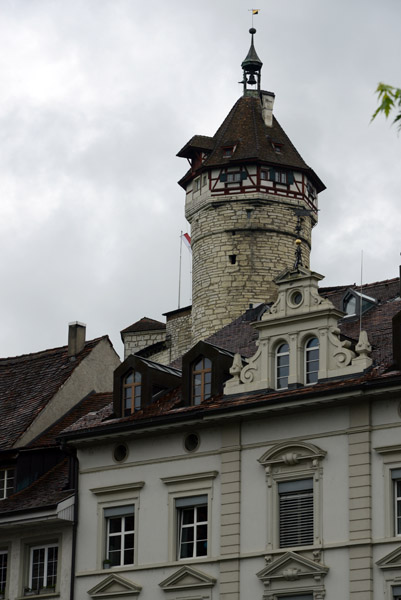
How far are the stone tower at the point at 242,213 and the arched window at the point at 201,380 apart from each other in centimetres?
3862

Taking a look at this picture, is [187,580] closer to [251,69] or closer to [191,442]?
[191,442]

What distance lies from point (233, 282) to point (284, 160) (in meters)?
7.39

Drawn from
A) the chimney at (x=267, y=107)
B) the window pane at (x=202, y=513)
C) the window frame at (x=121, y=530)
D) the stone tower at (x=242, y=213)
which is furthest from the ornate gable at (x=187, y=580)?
the chimney at (x=267, y=107)

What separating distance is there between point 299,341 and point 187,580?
6094mm

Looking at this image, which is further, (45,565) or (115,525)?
(45,565)

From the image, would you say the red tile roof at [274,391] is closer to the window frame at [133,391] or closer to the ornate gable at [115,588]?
the window frame at [133,391]

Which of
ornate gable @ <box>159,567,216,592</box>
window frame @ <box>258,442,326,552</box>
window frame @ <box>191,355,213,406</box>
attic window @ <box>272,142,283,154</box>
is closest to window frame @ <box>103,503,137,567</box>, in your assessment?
ornate gable @ <box>159,567,216,592</box>

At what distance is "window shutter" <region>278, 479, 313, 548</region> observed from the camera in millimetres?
35125

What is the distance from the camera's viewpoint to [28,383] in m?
46.5

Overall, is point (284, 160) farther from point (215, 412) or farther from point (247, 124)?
point (215, 412)

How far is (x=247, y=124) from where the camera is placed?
275 ft

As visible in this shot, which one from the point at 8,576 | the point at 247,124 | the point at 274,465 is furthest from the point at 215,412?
the point at 247,124

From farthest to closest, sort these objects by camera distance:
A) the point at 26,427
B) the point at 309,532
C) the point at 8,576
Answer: the point at 26,427 → the point at 8,576 → the point at 309,532

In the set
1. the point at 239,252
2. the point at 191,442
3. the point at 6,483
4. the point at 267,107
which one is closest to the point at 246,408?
the point at 191,442
